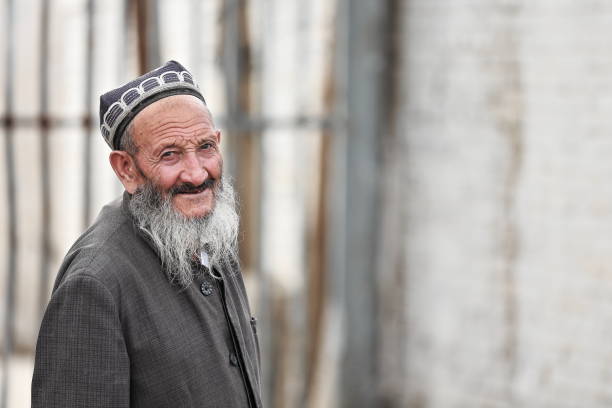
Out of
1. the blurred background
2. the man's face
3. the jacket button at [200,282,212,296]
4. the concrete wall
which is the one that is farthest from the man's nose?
the concrete wall

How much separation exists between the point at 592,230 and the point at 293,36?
1.85 meters

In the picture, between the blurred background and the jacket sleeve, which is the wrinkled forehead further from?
the blurred background

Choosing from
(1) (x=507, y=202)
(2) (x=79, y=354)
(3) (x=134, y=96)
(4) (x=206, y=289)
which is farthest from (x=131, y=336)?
(1) (x=507, y=202)

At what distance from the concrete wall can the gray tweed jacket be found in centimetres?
286

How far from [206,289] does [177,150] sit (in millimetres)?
341

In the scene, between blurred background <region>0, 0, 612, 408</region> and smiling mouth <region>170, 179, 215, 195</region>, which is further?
blurred background <region>0, 0, 612, 408</region>

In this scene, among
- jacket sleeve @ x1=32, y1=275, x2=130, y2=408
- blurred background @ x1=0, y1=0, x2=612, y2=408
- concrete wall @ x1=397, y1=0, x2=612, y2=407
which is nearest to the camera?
jacket sleeve @ x1=32, y1=275, x2=130, y2=408

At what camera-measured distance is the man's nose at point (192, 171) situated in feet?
7.34

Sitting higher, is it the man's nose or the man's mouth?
the man's nose

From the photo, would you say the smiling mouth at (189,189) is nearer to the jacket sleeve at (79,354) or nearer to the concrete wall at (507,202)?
the jacket sleeve at (79,354)

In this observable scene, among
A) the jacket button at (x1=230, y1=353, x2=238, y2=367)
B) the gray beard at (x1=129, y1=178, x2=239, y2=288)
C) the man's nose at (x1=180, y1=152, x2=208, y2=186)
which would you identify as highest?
the man's nose at (x1=180, y1=152, x2=208, y2=186)

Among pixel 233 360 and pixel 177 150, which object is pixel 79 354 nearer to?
pixel 233 360

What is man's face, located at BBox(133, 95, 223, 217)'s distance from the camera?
2.23 m

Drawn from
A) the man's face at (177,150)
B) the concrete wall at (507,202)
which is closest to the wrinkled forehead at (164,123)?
the man's face at (177,150)
